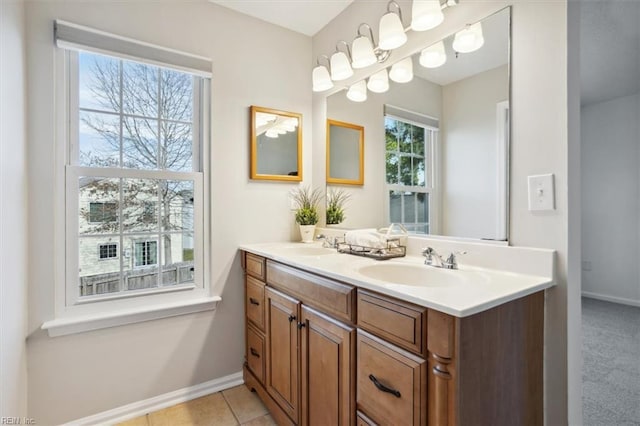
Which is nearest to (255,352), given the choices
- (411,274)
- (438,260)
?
(411,274)

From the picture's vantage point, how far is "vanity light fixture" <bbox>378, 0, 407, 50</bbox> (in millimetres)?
1508

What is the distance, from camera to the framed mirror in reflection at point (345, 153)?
6.51 feet

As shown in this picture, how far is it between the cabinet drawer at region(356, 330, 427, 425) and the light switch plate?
73cm

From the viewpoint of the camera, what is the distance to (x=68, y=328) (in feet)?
5.10

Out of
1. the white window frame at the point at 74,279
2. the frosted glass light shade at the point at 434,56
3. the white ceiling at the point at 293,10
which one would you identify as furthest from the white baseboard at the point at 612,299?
the white window frame at the point at 74,279

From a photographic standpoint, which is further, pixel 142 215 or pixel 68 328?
pixel 142 215

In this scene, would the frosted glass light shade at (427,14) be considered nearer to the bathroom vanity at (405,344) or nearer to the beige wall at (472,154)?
the beige wall at (472,154)

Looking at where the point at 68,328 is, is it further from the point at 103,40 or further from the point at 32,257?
the point at 103,40

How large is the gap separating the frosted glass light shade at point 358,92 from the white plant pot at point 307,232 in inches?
35.5

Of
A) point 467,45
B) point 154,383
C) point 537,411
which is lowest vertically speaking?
point 154,383

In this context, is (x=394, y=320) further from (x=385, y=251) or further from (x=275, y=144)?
(x=275, y=144)

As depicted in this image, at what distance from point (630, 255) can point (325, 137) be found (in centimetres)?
404

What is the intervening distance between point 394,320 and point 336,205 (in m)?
1.28

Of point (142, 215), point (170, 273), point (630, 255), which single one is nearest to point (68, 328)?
point (170, 273)
